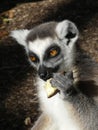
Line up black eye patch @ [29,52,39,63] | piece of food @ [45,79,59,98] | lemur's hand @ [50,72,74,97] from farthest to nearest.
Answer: black eye patch @ [29,52,39,63] → piece of food @ [45,79,59,98] → lemur's hand @ [50,72,74,97]

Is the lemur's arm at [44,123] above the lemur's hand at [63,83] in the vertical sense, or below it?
below

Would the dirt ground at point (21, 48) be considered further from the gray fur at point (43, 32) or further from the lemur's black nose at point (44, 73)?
the lemur's black nose at point (44, 73)

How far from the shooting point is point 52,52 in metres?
5.72

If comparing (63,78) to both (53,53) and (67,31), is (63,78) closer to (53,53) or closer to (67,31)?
(53,53)

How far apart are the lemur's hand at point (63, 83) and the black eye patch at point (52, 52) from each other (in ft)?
1.41

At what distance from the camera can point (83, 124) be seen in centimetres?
555

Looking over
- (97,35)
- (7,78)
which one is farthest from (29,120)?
(97,35)

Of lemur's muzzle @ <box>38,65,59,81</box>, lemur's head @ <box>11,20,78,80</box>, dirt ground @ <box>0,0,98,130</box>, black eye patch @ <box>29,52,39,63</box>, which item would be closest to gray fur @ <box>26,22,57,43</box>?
lemur's head @ <box>11,20,78,80</box>

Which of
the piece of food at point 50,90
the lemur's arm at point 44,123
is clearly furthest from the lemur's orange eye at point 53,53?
the lemur's arm at point 44,123

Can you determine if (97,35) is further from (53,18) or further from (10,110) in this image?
(10,110)

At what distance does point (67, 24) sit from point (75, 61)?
49cm

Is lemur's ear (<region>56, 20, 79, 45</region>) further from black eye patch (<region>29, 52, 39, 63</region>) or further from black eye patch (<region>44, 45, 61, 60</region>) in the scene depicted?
black eye patch (<region>29, 52, 39, 63</region>)

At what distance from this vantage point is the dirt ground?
748 centimetres

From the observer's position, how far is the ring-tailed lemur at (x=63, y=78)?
5.33 meters
